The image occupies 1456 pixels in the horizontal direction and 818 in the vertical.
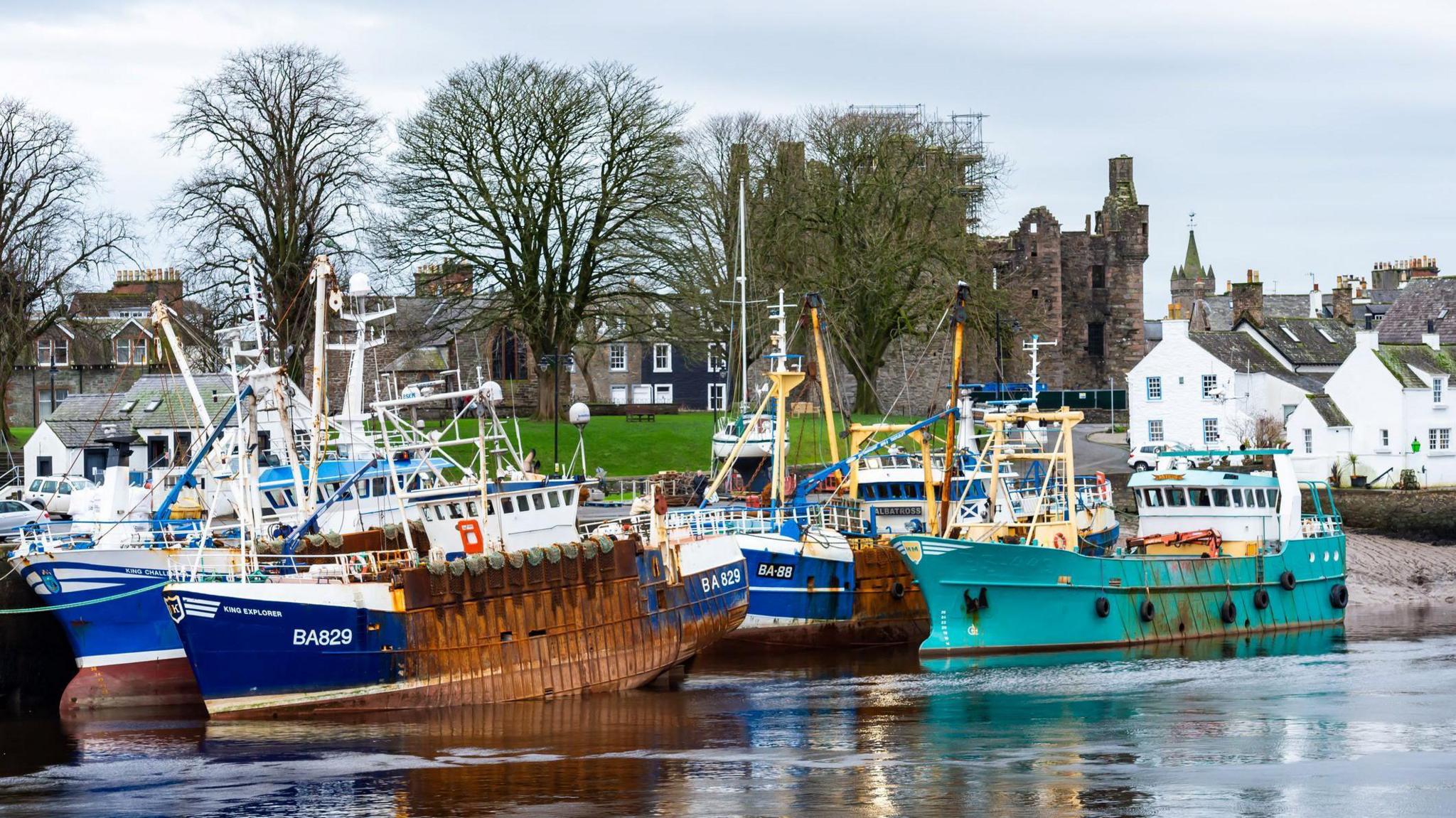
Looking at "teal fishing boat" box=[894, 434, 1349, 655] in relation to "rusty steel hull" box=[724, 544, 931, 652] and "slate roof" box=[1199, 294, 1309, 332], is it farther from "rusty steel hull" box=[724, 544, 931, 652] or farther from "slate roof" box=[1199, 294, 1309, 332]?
"slate roof" box=[1199, 294, 1309, 332]

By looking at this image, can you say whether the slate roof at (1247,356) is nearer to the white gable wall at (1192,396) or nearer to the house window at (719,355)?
the white gable wall at (1192,396)

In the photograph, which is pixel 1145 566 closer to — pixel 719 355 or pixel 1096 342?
pixel 719 355

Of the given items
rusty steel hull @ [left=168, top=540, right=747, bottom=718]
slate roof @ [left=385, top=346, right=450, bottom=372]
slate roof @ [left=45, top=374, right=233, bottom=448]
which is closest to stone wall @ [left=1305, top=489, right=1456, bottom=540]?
rusty steel hull @ [left=168, top=540, right=747, bottom=718]

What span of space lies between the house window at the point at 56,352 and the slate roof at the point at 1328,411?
5131cm

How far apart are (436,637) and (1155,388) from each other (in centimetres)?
4242

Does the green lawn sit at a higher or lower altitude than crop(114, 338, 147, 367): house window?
lower

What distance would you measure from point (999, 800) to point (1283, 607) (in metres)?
19.6

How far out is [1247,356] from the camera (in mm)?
64812

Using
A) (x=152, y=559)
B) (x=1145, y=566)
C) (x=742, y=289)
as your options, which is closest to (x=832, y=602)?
(x=1145, y=566)

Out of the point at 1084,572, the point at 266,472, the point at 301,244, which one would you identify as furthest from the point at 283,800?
the point at 301,244

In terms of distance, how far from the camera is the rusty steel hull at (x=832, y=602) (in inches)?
Answer: 1480

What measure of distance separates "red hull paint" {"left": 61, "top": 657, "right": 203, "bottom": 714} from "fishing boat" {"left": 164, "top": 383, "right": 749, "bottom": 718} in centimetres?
260

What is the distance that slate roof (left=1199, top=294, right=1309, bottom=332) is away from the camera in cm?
9419

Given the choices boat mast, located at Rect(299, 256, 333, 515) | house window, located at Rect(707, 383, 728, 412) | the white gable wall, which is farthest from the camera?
house window, located at Rect(707, 383, 728, 412)
